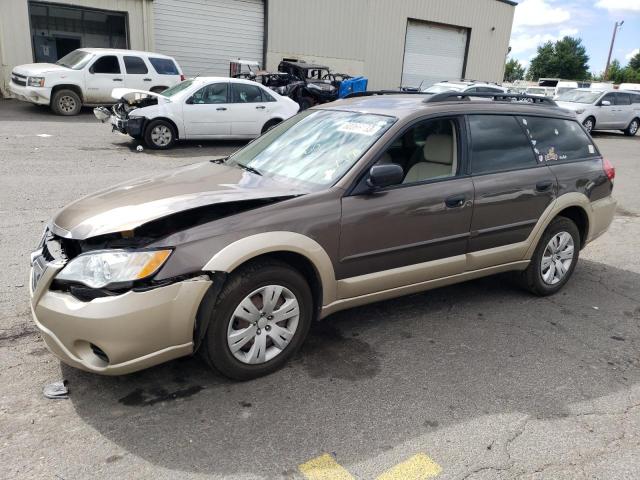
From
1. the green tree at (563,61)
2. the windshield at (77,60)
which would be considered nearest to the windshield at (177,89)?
the windshield at (77,60)

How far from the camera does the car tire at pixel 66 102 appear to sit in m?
14.8

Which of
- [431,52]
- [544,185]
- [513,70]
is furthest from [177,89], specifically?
[513,70]

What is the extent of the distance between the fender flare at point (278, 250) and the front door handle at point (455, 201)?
3.55ft

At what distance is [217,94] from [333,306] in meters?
9.58

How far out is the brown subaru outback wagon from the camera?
9.46 ft

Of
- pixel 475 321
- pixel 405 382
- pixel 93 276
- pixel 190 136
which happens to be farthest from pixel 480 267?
pixel 190 136

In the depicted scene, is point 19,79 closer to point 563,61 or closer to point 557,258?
point 557,258

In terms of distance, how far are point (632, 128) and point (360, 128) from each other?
2208 centimetres

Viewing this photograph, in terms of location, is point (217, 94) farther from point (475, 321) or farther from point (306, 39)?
point (306, 39)

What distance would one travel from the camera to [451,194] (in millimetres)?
3986

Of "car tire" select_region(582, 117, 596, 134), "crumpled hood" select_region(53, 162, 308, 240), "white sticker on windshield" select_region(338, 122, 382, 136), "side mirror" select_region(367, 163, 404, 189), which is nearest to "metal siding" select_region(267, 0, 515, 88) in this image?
"car tire" select_region(582, 117, 596, 134)

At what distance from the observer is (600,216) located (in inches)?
201

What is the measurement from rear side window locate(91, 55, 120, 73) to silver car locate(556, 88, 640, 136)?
15070 mm

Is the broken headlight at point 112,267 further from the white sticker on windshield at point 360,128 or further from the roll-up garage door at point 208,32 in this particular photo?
the roll-up garage door at point 208,32
